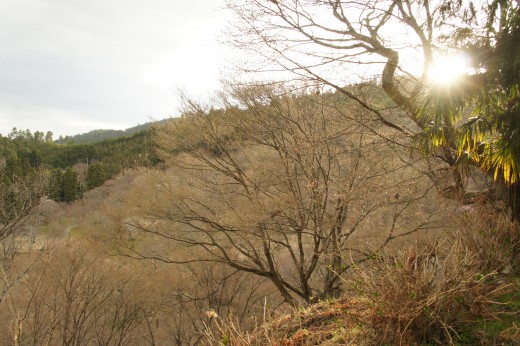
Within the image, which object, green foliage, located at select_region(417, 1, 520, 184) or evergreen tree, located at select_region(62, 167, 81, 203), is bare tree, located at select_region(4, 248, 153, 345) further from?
evergreen tree, located at select_region(62, 167, 81, 203)

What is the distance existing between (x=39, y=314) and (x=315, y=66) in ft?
44.9

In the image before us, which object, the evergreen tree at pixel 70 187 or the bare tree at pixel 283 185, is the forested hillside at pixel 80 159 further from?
the bare tree at pixel 283 185

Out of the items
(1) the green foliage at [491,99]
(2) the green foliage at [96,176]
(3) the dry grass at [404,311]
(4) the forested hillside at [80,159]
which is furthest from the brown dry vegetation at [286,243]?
(2) the green foliage at [96,176]

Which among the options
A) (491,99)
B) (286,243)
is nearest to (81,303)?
(286,243)

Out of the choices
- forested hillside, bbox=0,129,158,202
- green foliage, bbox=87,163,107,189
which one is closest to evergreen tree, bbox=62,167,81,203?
forested hillside, bbox=0,129,158,202

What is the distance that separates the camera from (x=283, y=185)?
9398 mm

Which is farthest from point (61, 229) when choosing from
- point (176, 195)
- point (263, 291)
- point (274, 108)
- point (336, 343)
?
point (336, 343)

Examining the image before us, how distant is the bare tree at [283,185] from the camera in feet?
26.5

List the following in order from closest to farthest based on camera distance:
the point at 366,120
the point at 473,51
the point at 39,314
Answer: the point at 473,51, the point at 366,120, the point at 39,314

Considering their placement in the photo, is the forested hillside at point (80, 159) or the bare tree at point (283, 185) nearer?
the bare tree at point (283, 185)

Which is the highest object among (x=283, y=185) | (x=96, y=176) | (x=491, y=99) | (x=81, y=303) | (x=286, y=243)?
(x=491, y=99)

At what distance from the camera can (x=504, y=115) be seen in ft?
14.0

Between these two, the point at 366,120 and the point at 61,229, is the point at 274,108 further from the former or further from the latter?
the point at 61,229

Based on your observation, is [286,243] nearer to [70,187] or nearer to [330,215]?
[330,215]
